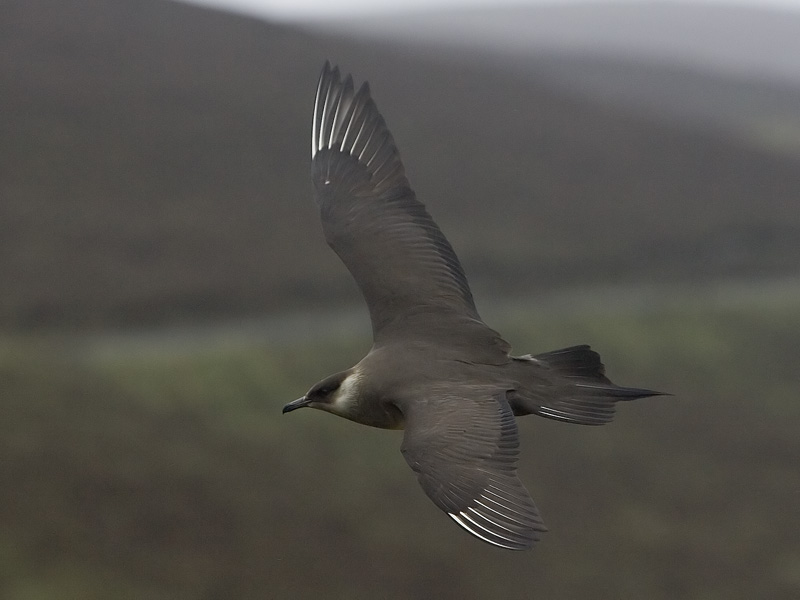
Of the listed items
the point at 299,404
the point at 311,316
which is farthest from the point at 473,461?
the point at 311,316

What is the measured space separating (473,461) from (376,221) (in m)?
2.47

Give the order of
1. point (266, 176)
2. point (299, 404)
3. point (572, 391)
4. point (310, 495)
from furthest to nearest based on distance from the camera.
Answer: point (266, 176), point (310, 495), point (299, 404), point (572, 391)

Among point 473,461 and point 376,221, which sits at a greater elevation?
point 376,221

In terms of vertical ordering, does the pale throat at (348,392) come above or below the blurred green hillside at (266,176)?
above

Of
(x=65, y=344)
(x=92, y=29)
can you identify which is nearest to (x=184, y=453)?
(x=65, y=344)

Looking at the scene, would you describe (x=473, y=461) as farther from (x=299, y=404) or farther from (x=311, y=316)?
(x=311, y=316)

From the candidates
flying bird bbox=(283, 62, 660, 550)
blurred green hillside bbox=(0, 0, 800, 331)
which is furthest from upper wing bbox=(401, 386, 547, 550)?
blurred green hillside bbox=(0, 0, 800, 331)

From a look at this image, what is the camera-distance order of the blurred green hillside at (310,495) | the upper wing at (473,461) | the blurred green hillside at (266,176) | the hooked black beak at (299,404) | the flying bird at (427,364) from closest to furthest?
the upper wing at (473,461), the flying bird at (427,364), the hooked black beak at (299,404), the blurred green hillside at (310,495), the blurred green hillside at (266,176)

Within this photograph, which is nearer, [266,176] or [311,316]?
[311,316]

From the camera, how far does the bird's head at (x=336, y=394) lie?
7016 millimetres

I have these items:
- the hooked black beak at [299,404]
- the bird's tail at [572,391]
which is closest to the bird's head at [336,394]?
the hooked black beak at [299,404]

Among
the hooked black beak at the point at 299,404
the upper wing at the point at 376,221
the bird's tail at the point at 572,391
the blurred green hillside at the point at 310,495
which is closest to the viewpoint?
the bird's tail at the point at 572,391

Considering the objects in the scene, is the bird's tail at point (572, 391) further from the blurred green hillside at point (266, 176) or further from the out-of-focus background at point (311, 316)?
the blurred green hillside at point (266, 176)

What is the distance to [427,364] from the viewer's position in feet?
22.7
